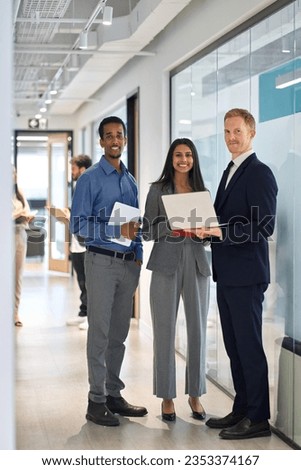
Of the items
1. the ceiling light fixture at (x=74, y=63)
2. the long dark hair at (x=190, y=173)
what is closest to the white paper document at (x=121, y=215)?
the long dark hair at (x=190, y=173)

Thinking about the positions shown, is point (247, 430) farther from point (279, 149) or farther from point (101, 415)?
point (279, 149)

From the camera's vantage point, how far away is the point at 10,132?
2902mm

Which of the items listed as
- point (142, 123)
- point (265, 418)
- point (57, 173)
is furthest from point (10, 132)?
point (57, 173)

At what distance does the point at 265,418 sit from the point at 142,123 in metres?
4.31

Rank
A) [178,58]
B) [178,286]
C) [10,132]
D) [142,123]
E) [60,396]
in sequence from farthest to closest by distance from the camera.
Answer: [142,123] → [178,58] → [60,396] → [178,286] → [10,132]

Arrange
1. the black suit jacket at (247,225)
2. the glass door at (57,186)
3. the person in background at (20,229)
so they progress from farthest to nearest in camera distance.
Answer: the glass door at (57,186)
the person in background at (20,229)
the black suit jacket at (247,225)

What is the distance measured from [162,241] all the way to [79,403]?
1249 millimetres

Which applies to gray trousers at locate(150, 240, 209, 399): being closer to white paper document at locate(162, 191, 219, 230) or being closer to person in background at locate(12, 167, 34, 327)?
white paper document at locate(162, 191, 219, 230)

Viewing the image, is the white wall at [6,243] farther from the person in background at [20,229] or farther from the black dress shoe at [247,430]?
the person in background at [20,229]

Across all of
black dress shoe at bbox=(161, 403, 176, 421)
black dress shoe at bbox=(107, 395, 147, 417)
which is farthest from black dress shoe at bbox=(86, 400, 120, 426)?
black dress shoe at bbox=(161, 403, 176, 421)

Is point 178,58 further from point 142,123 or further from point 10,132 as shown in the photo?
point 10,132

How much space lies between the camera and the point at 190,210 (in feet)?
14.1

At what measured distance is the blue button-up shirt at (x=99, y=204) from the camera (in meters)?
4.63

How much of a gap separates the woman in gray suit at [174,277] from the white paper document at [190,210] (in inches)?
11.9
